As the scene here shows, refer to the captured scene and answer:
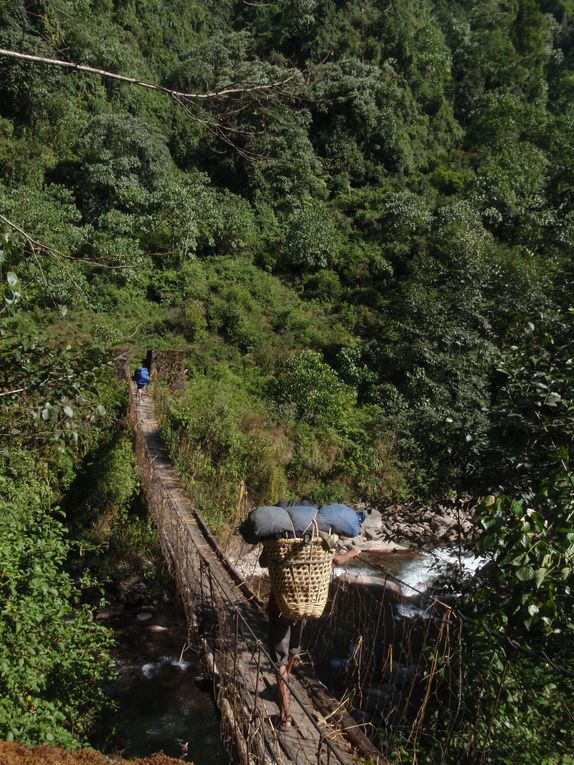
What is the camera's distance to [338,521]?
2518mm

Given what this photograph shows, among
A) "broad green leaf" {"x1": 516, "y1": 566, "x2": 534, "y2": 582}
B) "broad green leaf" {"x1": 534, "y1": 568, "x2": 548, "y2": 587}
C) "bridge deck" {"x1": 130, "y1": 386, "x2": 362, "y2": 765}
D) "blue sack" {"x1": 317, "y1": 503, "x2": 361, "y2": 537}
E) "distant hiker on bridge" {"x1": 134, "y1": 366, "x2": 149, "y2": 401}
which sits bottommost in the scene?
"bridge deck" {"x1": 130, "y1": 386, "x2": 362, "y2": 765}

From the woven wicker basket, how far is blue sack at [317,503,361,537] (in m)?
0.08

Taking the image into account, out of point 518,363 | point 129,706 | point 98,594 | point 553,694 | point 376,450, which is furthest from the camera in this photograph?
point 376,450

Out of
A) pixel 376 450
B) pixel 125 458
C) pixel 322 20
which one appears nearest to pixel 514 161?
pixel 322 20

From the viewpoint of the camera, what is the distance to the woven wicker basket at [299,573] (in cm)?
244

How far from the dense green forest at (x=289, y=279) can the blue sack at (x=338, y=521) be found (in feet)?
1.97

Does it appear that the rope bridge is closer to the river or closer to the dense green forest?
the dense green forest

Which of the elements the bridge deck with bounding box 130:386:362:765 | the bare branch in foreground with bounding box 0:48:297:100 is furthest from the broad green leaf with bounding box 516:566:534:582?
the bare branch in foreground with bounding box 0:48:297:100

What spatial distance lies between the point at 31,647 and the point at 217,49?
63.7 ft

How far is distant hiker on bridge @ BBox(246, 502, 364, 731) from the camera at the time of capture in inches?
96.3

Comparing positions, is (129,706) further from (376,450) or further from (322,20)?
(322,20)

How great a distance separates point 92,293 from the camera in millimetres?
12242

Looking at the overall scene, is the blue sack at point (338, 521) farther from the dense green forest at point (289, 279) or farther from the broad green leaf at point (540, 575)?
the broad green leaf at point (540, 575)

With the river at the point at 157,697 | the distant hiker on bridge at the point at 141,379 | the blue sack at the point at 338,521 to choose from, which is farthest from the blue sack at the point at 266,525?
the distant hiker on bridge at the point at 141,379
